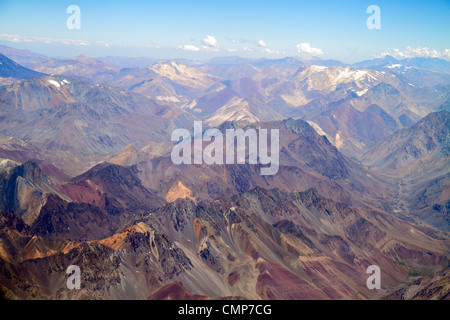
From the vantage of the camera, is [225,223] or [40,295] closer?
[40,295]

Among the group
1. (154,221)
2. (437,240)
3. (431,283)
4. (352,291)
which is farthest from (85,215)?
(437,240)

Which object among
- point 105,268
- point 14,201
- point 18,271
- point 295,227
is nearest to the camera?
point 18,271

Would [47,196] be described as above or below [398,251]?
above
